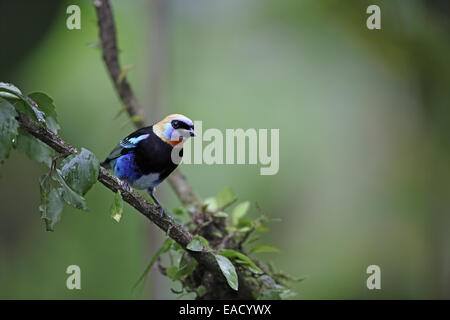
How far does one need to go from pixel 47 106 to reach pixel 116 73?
3.35 feet

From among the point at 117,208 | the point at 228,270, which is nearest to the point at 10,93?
the point at 117,208

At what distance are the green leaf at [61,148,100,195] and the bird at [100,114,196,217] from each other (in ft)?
1.13

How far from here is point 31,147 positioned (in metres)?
1.29

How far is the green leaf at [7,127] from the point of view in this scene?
3.30ft

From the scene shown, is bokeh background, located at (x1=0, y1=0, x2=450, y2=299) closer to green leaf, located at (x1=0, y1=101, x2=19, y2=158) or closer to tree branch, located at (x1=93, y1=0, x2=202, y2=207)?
tree branch, located at (x1=93, y1=0, x2=202, y2=207)

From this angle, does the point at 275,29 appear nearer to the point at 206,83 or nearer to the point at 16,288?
the point at 206,83

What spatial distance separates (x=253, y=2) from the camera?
411 centimetres

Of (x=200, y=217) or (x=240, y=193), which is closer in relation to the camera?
(x=200, y=217)

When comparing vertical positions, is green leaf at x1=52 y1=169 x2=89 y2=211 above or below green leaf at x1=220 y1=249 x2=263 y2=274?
above

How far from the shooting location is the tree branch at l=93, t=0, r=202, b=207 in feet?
6.97

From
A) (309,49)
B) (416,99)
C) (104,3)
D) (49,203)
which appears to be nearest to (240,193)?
(309,49)

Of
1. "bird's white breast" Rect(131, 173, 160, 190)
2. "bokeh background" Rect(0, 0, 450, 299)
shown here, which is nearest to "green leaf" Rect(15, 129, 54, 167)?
"bird's white breast" Rect(131, 173, 160, 190)

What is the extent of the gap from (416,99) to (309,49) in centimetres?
100

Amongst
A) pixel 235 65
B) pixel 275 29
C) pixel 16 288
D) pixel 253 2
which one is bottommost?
pixel 16 288
